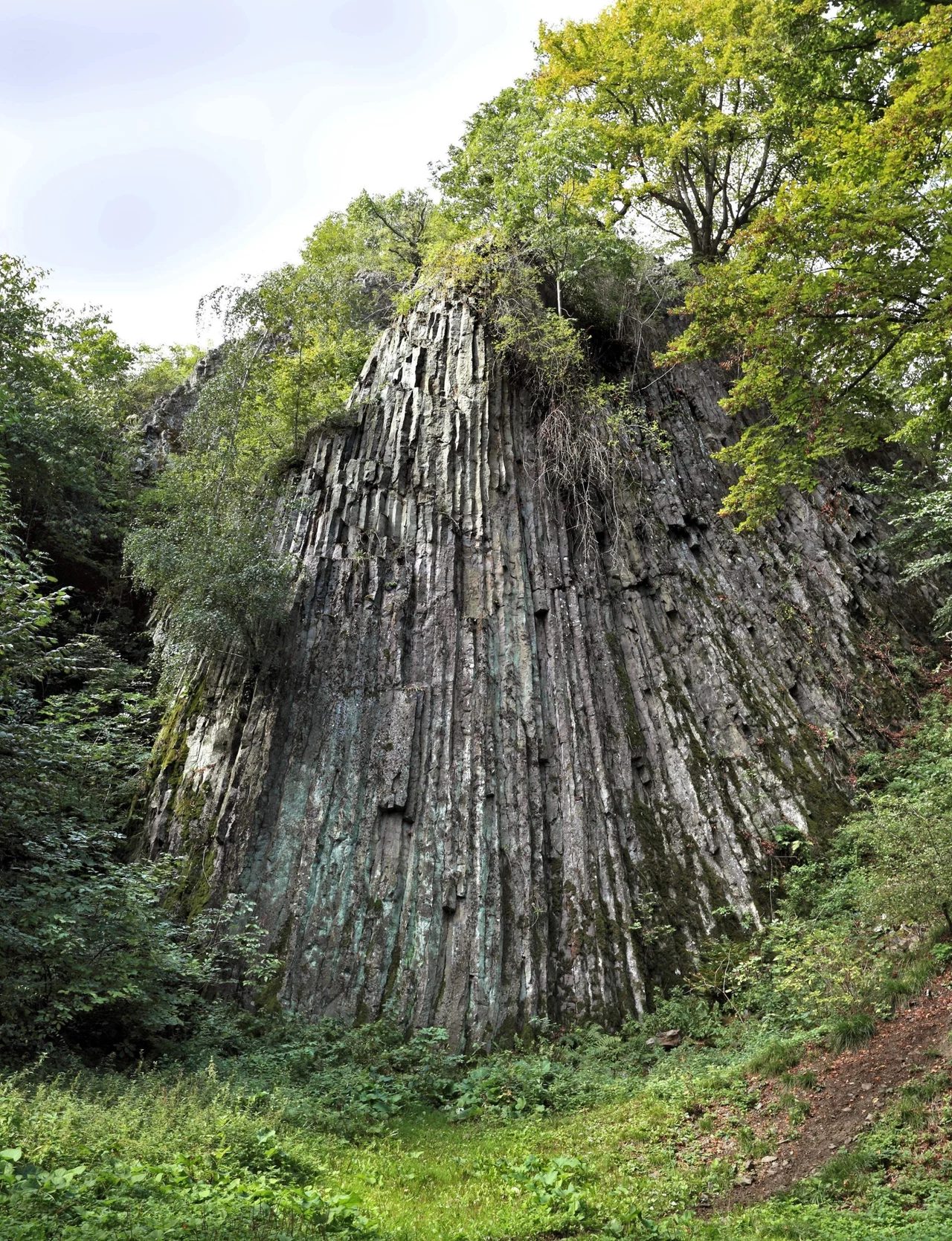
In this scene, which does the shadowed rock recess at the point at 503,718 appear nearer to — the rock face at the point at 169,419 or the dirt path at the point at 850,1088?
the dirt path at the point at 850,1088

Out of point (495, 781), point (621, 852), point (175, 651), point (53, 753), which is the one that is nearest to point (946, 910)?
point (621, 852)

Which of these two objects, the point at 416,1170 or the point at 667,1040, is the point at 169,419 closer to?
the point at 667,1040

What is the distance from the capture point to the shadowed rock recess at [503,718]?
1062 cm

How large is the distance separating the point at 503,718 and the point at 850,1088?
272 inches

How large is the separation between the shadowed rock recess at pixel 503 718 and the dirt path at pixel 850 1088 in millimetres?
3451

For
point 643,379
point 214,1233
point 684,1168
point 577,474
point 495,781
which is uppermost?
point 643,379

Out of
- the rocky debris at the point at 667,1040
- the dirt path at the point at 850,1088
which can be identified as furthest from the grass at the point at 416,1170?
the rocky debris at the point at 667,1040

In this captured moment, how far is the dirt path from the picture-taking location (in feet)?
20.2

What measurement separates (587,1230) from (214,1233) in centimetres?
277

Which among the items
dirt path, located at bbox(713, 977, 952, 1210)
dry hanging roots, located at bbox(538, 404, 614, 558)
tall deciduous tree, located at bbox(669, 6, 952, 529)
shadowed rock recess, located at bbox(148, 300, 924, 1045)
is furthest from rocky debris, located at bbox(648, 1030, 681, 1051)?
dry hanging roots, located at bbox(538, 404, 614, 558)

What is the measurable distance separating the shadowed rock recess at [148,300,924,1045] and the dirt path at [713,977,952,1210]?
3.45 m

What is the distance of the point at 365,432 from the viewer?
15.3 metres

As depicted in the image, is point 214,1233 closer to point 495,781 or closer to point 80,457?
point 495,781

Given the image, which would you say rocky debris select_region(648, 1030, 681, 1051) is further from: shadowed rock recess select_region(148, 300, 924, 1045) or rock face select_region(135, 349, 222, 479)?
rock face select_region(135, 349, 222, 479)
